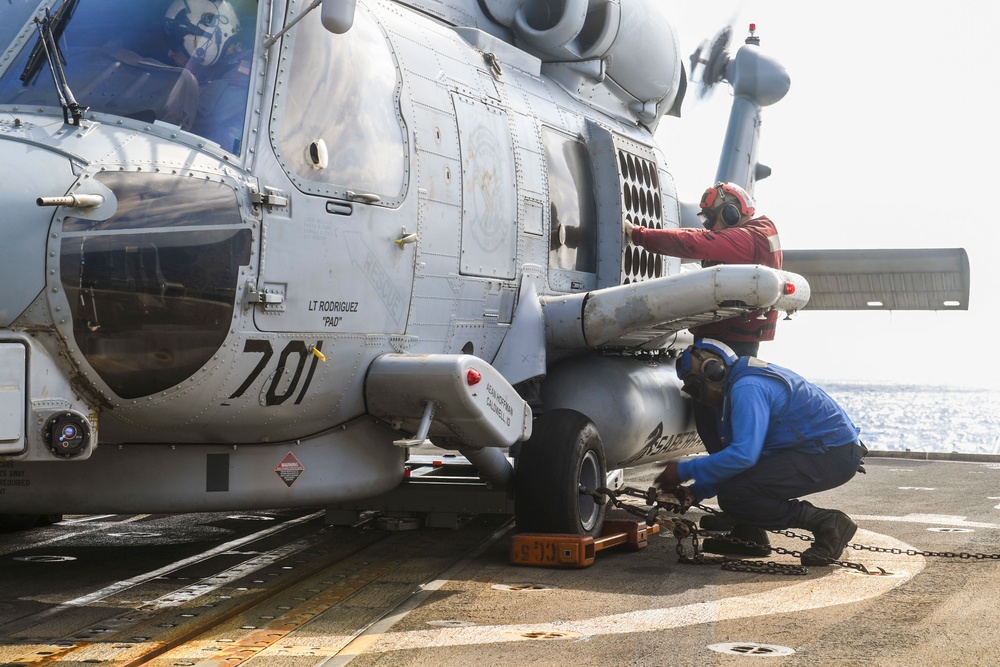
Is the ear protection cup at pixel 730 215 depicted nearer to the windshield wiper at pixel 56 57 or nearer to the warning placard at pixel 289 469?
the warning placard at pixel 289 469

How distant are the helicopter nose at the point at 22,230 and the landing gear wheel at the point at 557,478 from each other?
9.61 ft

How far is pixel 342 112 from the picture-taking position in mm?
5680

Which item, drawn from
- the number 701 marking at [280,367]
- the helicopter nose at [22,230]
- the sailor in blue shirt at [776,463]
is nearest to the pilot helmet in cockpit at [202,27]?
the helicopter nose at [22,230]

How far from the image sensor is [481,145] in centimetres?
677

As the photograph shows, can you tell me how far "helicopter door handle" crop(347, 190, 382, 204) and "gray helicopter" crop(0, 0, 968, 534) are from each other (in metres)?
0.01

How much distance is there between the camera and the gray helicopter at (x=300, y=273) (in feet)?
15.4

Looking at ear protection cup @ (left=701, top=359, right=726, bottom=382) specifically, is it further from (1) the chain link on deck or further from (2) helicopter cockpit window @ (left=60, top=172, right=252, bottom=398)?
(2) helicopter cockpit window @ (left=60, top=172, right=252, bottom=398)

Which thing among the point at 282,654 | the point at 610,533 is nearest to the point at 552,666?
the point at 282,654

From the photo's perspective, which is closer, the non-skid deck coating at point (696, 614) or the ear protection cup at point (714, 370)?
the non-skid deck coating at point (696, 614)

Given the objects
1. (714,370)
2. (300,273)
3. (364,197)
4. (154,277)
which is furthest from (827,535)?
(154,277)

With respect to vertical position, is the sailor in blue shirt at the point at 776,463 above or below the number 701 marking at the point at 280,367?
below

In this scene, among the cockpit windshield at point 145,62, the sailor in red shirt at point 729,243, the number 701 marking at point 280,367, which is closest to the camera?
the cockpit windshield at point 145,62

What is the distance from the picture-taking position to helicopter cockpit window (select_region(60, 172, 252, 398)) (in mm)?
4645

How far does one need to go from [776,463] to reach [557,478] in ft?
3.95
